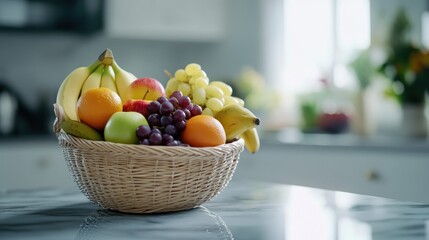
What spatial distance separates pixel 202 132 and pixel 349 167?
1.84m

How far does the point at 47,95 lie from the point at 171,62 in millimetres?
919

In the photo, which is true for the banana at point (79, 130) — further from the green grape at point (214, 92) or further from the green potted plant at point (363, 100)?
the green potted plant at point (363, 100)

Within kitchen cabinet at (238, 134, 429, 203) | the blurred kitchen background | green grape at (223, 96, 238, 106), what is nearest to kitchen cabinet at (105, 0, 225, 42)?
the blurred kitchen background

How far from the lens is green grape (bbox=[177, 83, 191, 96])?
Result: 3.89ft

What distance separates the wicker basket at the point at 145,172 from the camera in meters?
0.98

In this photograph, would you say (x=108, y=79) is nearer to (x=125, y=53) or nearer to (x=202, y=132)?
(x=202, y=132)

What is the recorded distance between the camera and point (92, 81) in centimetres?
115

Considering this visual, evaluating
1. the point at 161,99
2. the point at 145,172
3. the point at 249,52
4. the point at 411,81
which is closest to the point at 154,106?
the point at 161,99

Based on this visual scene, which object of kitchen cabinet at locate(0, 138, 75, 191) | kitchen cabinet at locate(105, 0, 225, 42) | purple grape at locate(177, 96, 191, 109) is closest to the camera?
purple grape at locate(177, 96, 191, 109)

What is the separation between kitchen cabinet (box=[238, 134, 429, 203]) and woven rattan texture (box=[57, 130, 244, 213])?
1646 millimetres

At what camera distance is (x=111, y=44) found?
3959 millimetres

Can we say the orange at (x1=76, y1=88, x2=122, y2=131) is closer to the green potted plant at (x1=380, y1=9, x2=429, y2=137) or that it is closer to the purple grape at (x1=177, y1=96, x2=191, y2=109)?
the purple grape at (x1=177, y1=96, x2=191, y2=109)

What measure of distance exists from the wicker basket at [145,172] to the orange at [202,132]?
0.02 metres

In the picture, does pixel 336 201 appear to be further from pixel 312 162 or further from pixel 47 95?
pixel 47 95
